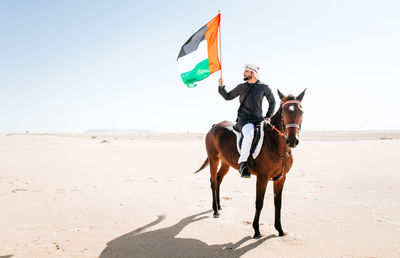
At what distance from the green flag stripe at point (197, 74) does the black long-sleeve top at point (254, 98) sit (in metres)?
1.36

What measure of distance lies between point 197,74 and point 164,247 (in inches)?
177

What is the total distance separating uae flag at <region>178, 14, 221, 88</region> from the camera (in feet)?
22.2

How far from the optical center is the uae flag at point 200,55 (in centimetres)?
677

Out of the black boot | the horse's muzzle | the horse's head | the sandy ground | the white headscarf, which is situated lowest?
the sandy ground

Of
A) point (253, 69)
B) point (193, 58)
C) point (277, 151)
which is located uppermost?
point (193, 58)

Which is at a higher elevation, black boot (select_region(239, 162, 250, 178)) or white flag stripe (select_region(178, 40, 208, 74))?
white flag stripe (select_region(178, 40, 208, 74))

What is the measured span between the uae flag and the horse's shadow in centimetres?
408

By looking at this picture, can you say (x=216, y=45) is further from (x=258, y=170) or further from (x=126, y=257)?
(x=126, y=257)

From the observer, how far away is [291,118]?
434cm

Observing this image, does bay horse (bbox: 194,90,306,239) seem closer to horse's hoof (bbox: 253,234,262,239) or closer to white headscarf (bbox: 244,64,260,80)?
horse's hoof (bbox: 253,234,262,239)

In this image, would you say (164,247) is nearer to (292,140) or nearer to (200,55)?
(292,140)

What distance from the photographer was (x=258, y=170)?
5141mm

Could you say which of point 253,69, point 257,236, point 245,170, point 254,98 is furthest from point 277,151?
point 253,69

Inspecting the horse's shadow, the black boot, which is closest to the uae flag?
the black boot
